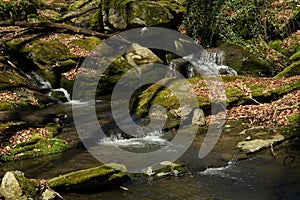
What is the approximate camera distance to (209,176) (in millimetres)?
9266

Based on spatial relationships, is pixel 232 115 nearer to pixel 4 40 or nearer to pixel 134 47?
pixel 134 47

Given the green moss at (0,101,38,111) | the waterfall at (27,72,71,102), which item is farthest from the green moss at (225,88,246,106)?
the green moss at (0,101,38,111)

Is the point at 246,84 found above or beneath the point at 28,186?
above

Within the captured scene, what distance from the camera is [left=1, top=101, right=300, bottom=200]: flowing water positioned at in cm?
819

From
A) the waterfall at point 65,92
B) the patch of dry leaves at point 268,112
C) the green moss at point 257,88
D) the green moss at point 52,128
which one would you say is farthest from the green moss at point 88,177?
the waterfall at point 65,92

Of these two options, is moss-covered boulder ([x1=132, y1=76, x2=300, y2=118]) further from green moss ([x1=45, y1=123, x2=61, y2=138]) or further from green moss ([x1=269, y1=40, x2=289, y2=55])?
green moss ([x1=269, y1=40, x2=289, y2=55])

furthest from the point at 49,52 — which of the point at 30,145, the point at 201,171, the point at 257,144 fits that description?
the point at 257,144

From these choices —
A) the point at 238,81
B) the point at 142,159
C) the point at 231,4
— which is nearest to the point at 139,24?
the point at 231,4

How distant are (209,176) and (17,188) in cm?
492

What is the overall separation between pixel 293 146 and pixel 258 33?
1273 cm

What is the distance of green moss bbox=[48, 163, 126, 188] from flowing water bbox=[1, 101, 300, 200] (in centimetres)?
30

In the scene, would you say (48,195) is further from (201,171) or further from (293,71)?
(293,71)

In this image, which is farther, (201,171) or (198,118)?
(198,118)

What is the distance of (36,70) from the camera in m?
20.5
